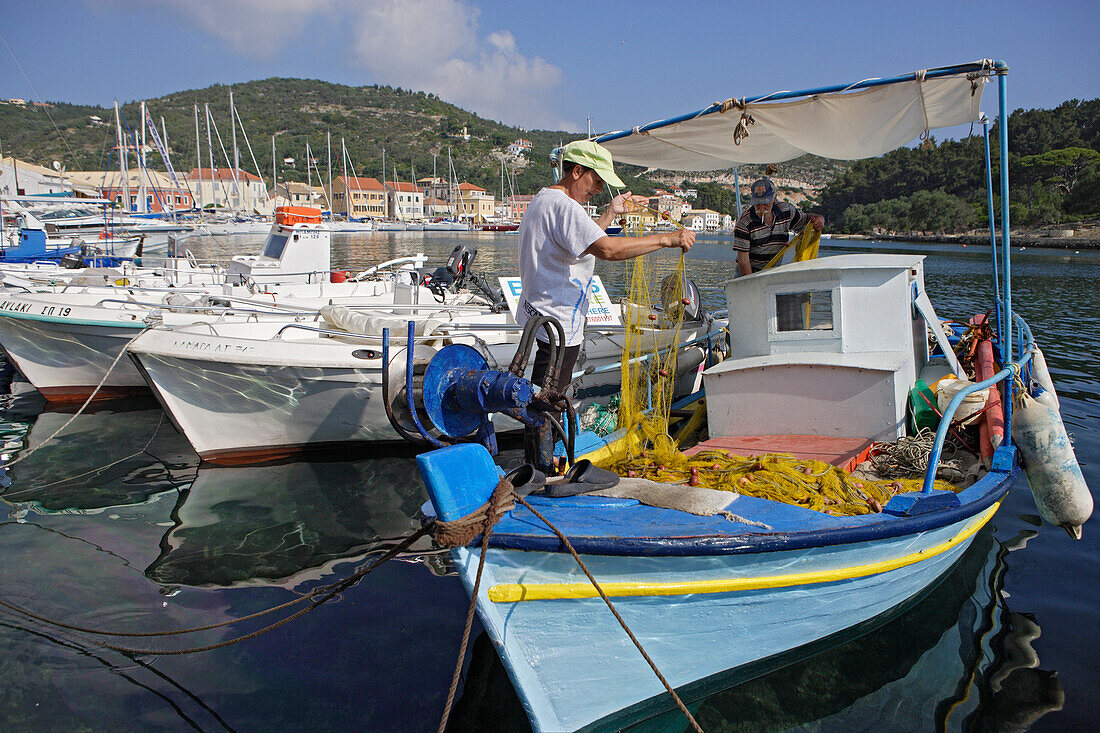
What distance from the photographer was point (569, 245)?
361 cm

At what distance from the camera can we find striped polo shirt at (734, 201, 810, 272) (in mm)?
6695

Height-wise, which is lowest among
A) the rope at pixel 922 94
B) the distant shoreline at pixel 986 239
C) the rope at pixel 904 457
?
the rope at pixel 904 457

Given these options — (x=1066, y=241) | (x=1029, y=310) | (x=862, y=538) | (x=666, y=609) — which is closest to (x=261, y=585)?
(x=666, y=609)

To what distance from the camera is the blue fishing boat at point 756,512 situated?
A: 2.93m

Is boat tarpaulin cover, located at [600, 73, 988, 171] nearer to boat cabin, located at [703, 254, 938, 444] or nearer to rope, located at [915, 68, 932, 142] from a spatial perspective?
rope, located at [915, 68, 932, 142]

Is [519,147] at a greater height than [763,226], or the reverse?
[519,147]

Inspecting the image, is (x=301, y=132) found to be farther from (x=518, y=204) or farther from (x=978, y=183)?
(x=978, y=183)

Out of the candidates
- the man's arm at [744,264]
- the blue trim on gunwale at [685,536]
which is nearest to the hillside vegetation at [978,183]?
the man's arm at [744,264]

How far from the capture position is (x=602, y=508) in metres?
3.27

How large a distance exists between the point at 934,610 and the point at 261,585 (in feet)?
16.1

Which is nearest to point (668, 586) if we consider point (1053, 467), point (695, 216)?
point (1053, 467)

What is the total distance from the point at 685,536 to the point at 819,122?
4.98 meters

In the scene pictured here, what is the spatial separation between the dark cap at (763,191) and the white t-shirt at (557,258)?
350 cm

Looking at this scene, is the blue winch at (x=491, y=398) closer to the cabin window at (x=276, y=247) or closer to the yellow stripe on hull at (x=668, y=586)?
the yellow stripe on hull at (x=668, y=586)
